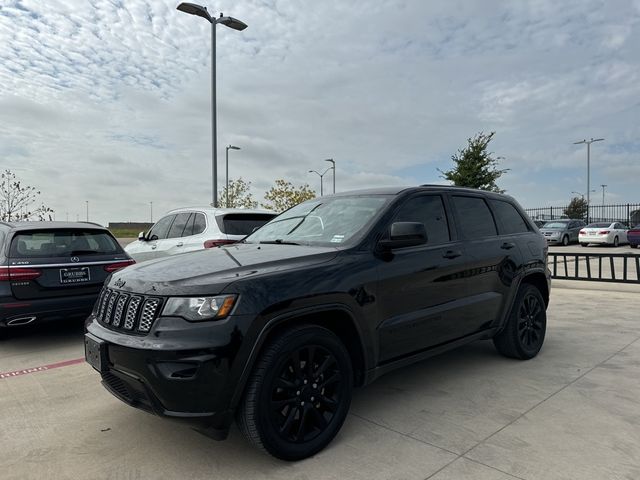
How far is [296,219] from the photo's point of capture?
4.12 meters

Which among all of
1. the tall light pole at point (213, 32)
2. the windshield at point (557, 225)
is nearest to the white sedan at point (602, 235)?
the windshield at point (557, 225)

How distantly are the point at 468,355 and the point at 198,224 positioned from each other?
4751 mm

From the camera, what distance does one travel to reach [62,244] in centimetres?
560

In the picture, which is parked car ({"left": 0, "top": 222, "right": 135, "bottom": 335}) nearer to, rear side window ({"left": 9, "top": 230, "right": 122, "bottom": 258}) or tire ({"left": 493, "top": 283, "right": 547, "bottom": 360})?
rear side window ({"left": 9, "top": 230, "right": 122, "bottom": 258})

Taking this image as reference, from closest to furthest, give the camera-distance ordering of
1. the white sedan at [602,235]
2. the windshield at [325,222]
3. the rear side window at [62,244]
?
the windshield at [325,222] < the rear side window at [62,244] < the white sedan at [602,235]

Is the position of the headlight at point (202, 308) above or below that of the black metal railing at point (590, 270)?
above

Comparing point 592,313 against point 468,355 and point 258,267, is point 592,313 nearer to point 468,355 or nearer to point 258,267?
point 468,355

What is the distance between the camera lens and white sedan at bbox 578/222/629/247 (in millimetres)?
22938

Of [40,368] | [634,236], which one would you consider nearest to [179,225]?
[40,368]

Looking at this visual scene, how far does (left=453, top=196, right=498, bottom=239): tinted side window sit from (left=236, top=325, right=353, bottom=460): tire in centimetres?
188

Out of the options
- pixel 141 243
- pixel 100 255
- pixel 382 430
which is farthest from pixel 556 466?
pixel 141 243

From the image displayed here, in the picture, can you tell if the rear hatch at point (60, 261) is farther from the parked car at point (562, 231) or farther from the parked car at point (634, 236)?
the parked car at point (634, 236)

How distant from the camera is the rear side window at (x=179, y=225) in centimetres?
812

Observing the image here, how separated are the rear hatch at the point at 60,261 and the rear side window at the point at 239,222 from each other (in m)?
1.68
